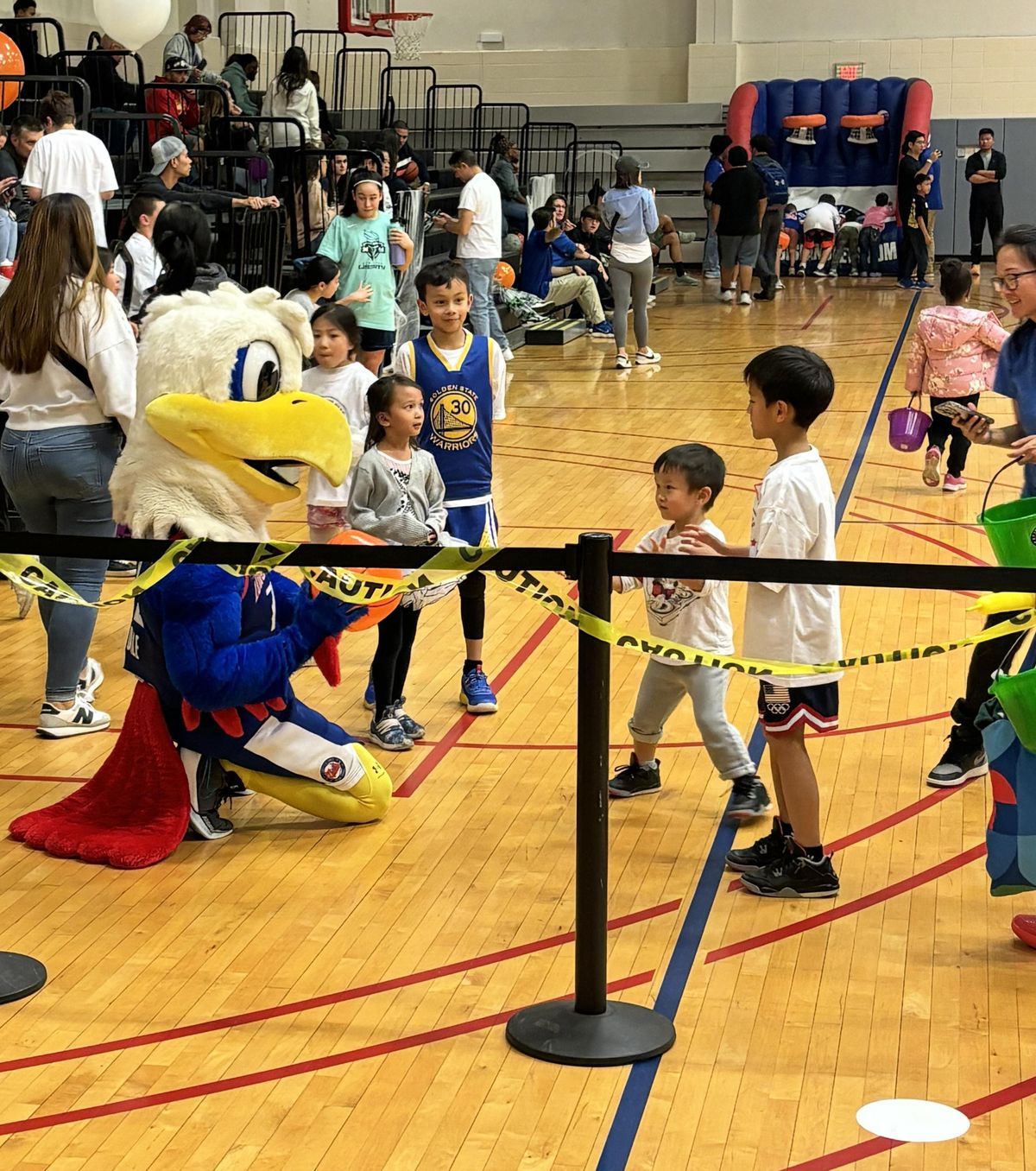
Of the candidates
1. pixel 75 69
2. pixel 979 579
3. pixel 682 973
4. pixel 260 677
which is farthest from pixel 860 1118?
pixel 75 69

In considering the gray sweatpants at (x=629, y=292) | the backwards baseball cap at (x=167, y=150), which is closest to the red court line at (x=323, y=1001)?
the backwards baseball cap at (x=167, y=150)

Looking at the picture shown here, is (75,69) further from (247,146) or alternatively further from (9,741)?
(9,741)

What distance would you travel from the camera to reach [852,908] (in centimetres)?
388

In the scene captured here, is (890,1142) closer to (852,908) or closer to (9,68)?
(852,908)

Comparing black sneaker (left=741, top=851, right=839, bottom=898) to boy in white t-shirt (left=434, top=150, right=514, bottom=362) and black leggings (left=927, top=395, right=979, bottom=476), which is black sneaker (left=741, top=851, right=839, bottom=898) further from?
boy in white t-shirt (left=434, top=150, right=514, bottom=362)

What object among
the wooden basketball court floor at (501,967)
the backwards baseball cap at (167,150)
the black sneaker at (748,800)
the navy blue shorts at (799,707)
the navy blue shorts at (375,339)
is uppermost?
the backwards baseball cap at (167,150)

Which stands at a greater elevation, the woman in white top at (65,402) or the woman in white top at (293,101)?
the woman in white top at (293,101)

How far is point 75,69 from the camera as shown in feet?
46.3

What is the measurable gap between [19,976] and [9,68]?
872 cm

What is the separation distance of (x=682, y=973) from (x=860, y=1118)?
659 mm

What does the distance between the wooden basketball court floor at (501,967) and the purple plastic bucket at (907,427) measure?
854 mm

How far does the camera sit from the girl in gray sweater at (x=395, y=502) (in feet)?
16.1

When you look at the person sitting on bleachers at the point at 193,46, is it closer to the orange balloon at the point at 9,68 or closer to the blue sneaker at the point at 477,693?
the orange balloon at the point at 9,68

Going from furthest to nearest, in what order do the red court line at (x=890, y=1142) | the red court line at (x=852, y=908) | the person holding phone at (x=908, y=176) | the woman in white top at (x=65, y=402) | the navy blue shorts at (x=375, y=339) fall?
the person holding phone at (x=908, y=176), the navy blue shorts at (x=375, y=339), the woman in white top at (x=65, y=402), the red court line at (x=852, y=908), the red court line at (x=890, y=1142)
